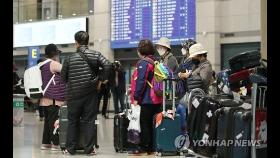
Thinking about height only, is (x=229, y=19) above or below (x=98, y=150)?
above

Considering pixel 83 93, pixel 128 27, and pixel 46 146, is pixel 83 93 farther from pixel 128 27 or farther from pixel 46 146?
pixel 128 27

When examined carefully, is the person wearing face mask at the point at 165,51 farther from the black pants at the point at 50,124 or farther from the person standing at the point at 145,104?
the black pants at the point at 50,124

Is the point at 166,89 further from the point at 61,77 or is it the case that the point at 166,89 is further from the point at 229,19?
the point at 229,19

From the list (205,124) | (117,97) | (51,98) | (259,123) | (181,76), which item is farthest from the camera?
(117,97)

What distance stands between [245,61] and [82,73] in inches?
111

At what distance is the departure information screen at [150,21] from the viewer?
17500 millimetres

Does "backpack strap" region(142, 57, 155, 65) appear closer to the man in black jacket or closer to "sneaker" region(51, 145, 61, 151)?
the man in black jacket

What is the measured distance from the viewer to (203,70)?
6750 mm

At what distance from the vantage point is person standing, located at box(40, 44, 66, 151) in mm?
7602

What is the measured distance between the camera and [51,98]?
759cm

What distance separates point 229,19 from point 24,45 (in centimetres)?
1119

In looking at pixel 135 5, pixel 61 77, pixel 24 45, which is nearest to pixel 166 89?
pixel 61 77

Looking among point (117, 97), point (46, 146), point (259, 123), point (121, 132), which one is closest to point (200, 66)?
point (121, 132)

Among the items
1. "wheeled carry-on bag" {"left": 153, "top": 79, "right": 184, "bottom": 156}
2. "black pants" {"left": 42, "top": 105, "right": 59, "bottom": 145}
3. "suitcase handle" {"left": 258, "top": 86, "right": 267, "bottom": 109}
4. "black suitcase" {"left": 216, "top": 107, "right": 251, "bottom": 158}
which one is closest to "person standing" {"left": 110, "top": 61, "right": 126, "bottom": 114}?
"black pants" {"left": 42, "top": 105, "right": 59, "bottom": 145}
